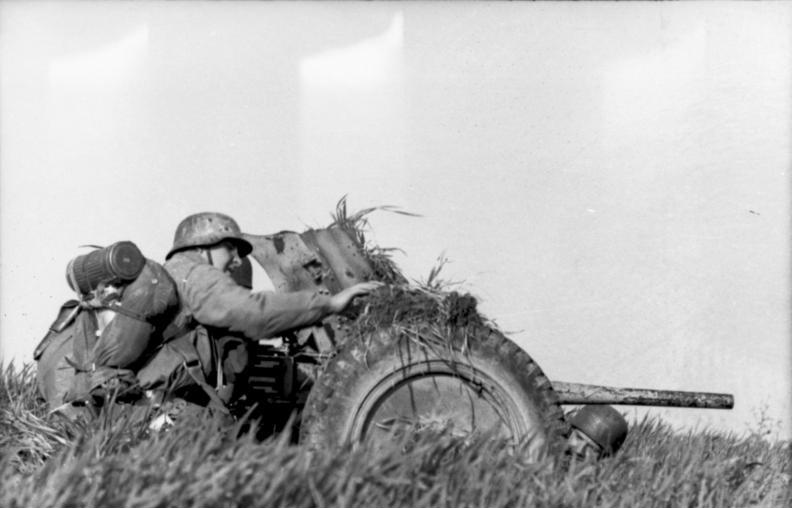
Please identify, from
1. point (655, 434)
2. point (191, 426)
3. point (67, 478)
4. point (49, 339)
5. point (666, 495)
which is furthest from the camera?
point (655, 434)

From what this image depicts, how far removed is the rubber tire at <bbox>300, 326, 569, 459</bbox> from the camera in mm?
5660

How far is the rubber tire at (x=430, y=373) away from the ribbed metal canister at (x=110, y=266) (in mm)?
1068

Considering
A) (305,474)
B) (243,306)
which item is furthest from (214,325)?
(305,474)

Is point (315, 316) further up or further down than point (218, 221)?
further down

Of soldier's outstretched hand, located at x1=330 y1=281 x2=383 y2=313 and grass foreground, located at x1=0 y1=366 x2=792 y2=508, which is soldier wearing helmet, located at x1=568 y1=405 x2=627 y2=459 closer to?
grass foreground, located at x1=0 y1=366 x2=792 y2=508

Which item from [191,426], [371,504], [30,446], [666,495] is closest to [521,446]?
[666,495]

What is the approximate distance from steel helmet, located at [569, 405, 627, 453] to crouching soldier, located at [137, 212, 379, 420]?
1.54 m

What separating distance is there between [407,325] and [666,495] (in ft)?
4.80

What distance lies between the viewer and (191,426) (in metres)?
5.21

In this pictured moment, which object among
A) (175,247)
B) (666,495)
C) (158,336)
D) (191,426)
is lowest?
(666,495)

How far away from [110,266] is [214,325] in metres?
0.58

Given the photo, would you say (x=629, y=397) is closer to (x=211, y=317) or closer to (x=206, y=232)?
(x=211, y=317)

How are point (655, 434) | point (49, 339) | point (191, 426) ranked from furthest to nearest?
point (655, 434) < point (49, 339) < point (191, 426)

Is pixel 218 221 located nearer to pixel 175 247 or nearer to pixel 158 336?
pixel 175 247
